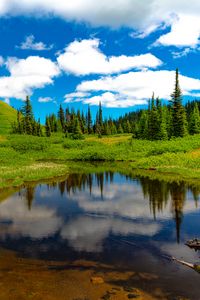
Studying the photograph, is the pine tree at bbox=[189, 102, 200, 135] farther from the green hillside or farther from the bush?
the green hillside

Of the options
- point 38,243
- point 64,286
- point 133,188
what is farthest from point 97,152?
point 64,286

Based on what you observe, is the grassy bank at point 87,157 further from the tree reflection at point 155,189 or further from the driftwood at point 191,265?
the driftwood at point 191,265

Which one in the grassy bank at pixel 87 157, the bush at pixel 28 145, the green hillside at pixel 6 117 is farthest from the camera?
the green hillside at pixel 6 117

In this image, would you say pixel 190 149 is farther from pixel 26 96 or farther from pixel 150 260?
pixel 26 96

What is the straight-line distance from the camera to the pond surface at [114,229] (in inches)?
473

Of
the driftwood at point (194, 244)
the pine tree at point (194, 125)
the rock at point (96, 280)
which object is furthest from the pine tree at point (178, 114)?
the rock at point (96, 280)

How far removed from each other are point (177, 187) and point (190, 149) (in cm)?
2519

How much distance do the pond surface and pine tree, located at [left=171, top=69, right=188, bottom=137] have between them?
42.0 m

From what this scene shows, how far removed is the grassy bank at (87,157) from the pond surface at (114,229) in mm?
7574

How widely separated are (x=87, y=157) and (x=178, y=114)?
22911mm

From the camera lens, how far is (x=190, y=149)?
53281mm

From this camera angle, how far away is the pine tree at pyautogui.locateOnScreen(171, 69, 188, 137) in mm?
69438

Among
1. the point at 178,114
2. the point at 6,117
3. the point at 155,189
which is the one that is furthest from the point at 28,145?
the point at 6,117

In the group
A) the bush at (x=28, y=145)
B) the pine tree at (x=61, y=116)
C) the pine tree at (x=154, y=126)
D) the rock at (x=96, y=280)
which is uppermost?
the pine tree at (x=61, y=116)
